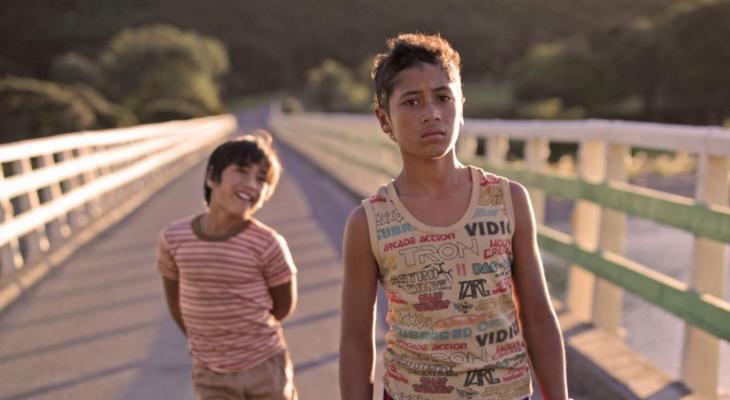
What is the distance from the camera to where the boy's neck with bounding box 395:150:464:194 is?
7.73 ft

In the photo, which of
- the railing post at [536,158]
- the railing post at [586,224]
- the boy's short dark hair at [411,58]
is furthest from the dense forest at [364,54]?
the railing post at [536,158]

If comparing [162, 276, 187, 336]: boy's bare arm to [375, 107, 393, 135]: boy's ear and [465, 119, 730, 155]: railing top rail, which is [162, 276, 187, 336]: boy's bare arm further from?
[465, 119, 730, 155]: railing top rail

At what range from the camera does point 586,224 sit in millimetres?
5801

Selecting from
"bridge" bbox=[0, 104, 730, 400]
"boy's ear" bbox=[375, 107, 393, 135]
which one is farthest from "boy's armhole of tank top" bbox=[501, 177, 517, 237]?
"bridge" bbox=[0, 104, 730, 400]

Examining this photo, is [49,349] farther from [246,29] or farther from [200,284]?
[246,29]

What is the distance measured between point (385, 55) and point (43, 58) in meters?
148

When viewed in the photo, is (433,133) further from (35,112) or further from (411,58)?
(35,112)

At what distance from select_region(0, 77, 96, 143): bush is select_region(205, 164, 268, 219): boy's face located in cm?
2548

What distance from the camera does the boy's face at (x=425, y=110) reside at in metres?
2.29

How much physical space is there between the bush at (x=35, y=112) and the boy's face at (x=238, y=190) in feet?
83.6

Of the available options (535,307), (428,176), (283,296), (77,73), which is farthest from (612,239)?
(77,73)

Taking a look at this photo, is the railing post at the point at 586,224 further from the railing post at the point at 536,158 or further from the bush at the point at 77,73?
the bush at the point at 77,73

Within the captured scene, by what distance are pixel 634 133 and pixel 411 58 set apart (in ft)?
→ 9.56

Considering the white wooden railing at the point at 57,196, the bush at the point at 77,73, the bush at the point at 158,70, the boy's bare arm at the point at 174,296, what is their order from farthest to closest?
1. the bush at the point at 77,73
2. the bush at the point at 158,70
3. the white wooden railing at the point at 57,196
4. the boy's bare arm at the point at 174,296
